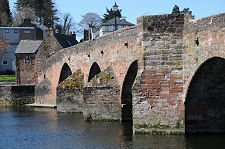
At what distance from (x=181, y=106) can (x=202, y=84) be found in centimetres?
118

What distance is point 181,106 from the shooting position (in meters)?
17.1

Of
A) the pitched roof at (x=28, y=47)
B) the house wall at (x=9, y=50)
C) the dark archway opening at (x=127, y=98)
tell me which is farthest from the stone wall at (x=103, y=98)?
the house wall at (x=9, y=50)

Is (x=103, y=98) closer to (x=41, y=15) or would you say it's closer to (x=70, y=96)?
(x=70, y=96)

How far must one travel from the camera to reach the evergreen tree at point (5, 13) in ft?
249

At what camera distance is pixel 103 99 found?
2317cm

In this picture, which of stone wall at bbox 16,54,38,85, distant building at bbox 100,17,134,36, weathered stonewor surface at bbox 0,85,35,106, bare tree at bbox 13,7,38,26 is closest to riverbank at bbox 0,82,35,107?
weathered stonewor surface at bbox 0,85,35,106

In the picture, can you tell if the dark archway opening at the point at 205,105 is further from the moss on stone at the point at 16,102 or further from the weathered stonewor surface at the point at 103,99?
the moss on stone at the point at 16,102

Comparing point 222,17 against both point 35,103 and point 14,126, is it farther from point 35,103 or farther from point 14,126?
point 35,103

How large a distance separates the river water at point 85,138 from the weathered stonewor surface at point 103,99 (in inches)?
31.7

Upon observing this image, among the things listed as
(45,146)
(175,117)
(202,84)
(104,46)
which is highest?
(104,46)

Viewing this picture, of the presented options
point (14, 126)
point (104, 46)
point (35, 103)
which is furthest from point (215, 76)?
point (35, 103)

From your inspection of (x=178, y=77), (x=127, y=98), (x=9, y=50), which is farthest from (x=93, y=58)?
(x=9, y=50)

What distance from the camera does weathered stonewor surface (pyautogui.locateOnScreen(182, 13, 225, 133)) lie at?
50.3 ft

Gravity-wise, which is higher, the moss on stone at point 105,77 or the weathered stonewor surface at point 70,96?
the moss on stone at point 105,77
